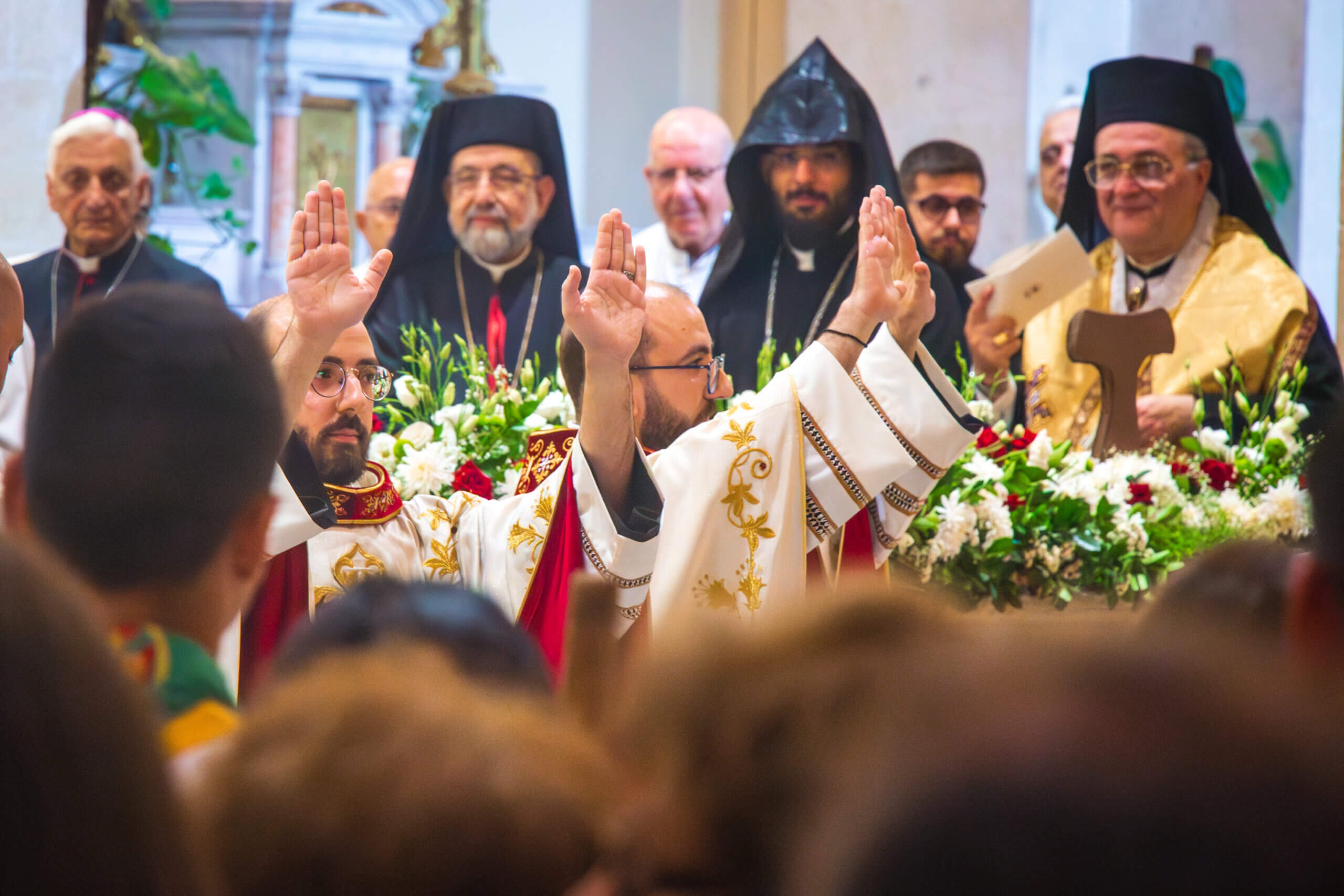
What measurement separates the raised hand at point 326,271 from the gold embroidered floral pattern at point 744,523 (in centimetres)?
89

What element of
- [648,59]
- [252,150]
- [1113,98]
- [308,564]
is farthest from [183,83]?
[308,564]

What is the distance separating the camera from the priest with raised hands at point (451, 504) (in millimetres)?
3221

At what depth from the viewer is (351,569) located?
11.1 feet

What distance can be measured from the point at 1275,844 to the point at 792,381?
10.1 feet

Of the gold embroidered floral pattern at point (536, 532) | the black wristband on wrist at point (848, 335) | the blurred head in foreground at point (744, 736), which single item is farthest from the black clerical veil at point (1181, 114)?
the blurred head in foreground at point (744, 736)

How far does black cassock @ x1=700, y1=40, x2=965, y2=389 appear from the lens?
6.39 meters

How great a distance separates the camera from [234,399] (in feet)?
5.16

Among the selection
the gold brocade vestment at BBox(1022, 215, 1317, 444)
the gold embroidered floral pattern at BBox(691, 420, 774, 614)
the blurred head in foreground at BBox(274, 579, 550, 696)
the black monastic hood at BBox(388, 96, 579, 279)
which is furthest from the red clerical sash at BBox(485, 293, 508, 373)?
the blurred head in foreground at BBox(274, 579, 550, 696)

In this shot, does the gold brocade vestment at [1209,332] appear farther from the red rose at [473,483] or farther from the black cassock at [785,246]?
the red rose at [473,483]

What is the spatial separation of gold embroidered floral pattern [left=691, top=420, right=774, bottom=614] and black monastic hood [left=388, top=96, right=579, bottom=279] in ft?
11.6

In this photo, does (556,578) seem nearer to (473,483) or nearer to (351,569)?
(351,569)

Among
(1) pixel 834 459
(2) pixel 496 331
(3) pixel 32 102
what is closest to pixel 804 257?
(2) pixel 496 331

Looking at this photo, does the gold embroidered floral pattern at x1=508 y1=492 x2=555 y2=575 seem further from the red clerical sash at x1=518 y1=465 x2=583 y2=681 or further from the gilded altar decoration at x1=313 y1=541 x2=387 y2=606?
the gilded altar decoration at x1=313 y1=541 x2=387 y2=606

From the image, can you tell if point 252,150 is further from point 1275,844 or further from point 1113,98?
point 1275,844
